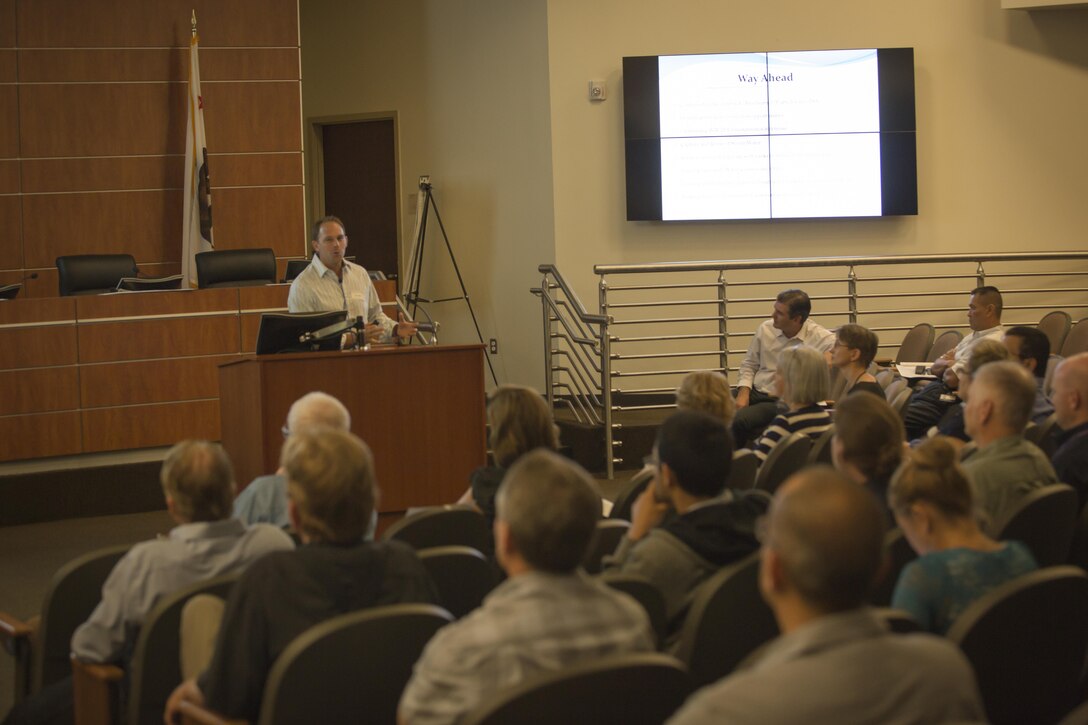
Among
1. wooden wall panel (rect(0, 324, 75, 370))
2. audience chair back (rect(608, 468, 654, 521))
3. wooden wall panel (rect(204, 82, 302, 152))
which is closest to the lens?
audience chair back (rect(608, 468, 654, 521))

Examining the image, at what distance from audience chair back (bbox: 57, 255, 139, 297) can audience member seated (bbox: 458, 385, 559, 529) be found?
5195mm

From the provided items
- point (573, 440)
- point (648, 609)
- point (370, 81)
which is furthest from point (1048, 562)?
point (370, 81)

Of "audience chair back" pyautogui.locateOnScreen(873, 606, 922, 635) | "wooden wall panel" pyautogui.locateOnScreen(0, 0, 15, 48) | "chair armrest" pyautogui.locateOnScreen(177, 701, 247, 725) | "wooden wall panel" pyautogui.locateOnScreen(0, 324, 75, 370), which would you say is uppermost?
"wooden wall panel" pyautogui.locateOnScreen(0, 0, 15, 48)

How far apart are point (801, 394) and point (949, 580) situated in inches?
98.0

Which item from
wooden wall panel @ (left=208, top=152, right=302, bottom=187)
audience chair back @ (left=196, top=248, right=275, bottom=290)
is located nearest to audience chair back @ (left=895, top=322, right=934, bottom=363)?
audience chair back @ (left=196, top=248, right=275, bottom=290)

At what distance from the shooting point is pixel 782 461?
13.4ft

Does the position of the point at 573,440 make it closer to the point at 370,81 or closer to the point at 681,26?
the point at 681,26

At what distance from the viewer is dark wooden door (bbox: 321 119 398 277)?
34.8ft

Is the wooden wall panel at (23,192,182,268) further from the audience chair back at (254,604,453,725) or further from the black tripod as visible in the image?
the audience chair back at (254,604,453,725)

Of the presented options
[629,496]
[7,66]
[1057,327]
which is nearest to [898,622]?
[629,496]

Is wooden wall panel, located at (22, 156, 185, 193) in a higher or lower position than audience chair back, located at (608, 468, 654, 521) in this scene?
higher

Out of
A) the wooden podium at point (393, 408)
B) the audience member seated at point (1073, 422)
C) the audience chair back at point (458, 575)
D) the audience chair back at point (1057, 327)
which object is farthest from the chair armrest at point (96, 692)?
the audience chair back at point (1057, 327)

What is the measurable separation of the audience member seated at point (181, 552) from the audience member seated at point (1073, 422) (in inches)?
88.1

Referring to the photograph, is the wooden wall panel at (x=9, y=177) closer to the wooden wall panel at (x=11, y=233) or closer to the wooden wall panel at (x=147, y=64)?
the wooden wall panel at (x=11, y=233)
